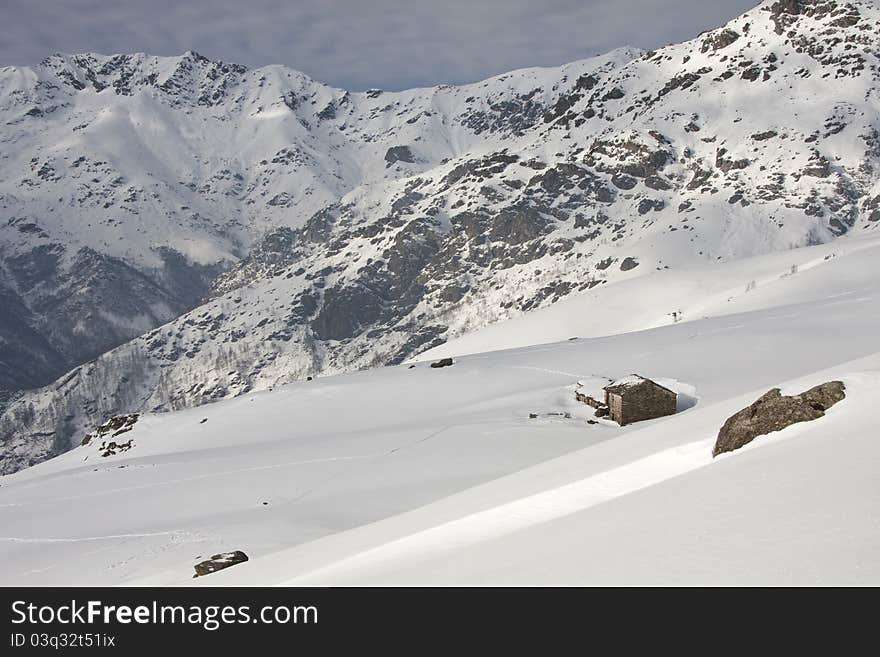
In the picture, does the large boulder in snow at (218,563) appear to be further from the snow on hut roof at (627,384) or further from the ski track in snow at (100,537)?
the snow on hut roof at (627,384)

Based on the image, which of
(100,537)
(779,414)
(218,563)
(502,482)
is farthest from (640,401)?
(100,537)

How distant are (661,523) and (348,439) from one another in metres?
28.6

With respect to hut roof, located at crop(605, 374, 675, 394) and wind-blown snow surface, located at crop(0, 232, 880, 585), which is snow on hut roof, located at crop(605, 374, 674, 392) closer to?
hut roof, located at crop(605, 374, 675, 394)

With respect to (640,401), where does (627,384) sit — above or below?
above

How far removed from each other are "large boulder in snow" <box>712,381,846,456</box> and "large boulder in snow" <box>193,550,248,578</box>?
1127cm

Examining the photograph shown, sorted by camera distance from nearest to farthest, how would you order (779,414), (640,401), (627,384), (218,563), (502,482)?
(779,414)
(502,482)
(218,563)
(640,401)
(627,384)

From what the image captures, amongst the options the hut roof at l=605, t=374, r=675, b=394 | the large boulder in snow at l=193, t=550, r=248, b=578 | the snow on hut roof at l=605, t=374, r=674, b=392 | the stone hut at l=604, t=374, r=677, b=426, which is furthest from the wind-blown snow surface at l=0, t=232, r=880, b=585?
the snow on hut roof at l=605, t=374, r=674, b=392

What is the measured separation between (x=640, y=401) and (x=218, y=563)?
20.9 m

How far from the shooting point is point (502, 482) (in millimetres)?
18234

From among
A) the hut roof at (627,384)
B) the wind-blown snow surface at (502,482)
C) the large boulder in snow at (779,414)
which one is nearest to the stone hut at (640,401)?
the hut roof at (627,384)

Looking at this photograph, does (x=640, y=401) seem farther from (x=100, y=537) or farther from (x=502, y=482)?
(x=100, y=537)

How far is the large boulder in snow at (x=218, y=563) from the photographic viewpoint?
1833 centimetres

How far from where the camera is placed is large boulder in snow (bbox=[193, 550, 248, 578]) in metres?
18.3

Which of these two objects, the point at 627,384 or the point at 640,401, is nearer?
the point at 640,401
